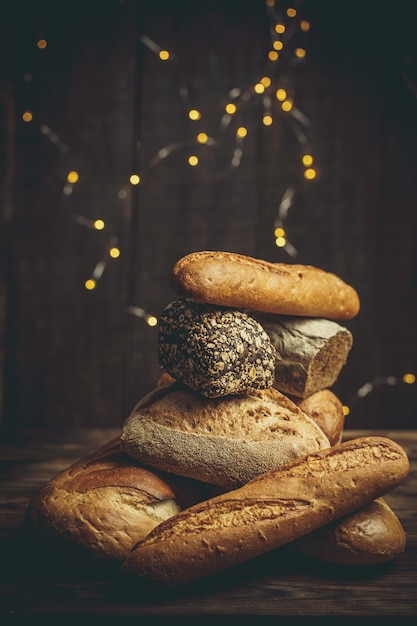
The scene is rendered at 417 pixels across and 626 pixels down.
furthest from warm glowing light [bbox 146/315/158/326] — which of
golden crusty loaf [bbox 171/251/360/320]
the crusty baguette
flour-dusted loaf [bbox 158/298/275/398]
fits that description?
the crusty baguette

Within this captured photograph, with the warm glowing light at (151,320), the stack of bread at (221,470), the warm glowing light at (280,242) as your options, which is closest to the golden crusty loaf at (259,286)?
the stack of bread at (221,470)

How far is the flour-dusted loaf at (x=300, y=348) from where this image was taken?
1487mm

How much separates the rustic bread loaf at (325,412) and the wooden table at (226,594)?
1.01ft

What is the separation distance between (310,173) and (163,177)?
1.72 feet

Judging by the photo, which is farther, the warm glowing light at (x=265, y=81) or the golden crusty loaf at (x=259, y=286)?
the warm glowing light at (x=265, y=81)

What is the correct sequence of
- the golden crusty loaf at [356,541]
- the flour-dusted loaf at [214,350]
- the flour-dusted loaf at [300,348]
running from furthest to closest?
the flour-dusted loaf at [300,348] < the flour-dusted loaf at [214,350] < the golden crusty loaf at [356,541]

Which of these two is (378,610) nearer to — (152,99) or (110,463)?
(110,463)

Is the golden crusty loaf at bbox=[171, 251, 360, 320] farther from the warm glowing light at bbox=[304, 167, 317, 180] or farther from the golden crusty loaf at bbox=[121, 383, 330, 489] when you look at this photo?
the warm glowing light at bbox=[304, 167, 317, 180]

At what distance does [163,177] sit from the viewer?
7.86 ft

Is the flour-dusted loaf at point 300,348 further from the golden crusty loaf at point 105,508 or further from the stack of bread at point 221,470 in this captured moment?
the golden crusty loaf at point 105,508

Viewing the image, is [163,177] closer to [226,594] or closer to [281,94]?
[281,94]

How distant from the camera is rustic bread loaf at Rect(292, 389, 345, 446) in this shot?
150cm

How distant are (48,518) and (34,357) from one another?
1334 millimetres

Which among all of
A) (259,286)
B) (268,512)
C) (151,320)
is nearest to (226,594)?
(268,512)
